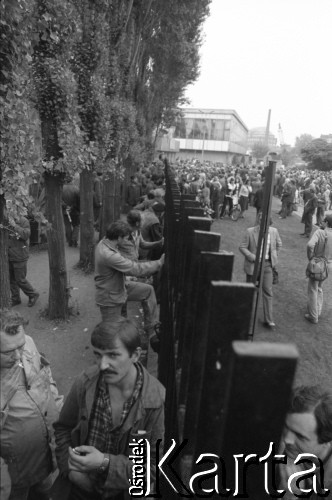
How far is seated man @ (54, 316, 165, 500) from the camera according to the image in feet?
6.51

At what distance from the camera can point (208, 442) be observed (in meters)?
0.98

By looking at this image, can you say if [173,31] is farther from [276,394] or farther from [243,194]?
[276,394]

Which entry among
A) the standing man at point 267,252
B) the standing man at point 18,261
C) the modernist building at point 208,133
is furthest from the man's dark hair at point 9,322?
the modernist building at point 208,133

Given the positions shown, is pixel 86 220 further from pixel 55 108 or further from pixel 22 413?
pixel 22 413

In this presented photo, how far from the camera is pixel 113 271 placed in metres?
4.81

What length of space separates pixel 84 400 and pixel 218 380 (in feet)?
4.43

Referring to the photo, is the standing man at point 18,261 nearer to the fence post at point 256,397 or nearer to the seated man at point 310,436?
the seated man at point 310,436

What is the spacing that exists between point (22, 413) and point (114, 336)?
916 mm

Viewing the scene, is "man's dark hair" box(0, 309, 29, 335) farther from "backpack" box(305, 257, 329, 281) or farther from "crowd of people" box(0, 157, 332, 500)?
"backpack" box(305, 257, 329, 281)

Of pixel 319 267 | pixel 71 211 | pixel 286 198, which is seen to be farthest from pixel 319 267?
pixel 286 198

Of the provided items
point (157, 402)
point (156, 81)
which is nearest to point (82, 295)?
point (157, 402)

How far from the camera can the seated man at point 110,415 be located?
6.51ft

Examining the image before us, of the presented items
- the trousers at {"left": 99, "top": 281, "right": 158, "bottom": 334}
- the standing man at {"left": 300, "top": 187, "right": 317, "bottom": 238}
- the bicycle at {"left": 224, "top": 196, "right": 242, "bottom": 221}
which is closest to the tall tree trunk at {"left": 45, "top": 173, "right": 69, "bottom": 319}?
the trousers at {"left": 99, "top": 281, "right": 158, "bottom": 334}

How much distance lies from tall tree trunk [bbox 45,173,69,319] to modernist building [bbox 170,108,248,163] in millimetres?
68847
